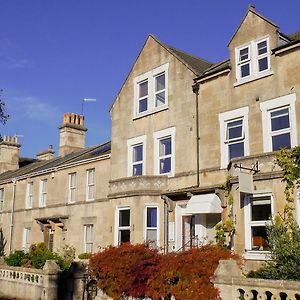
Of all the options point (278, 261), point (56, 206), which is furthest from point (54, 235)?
point (278, 261)

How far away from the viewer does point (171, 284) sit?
13.0m

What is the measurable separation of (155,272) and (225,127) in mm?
8472

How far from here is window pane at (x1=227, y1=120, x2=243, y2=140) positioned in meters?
19.5

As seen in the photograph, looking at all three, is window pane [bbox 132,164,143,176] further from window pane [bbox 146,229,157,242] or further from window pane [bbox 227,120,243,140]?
window pane [bbox 227,120,243,140]

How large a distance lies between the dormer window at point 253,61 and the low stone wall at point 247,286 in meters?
10.1

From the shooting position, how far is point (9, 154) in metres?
44.1

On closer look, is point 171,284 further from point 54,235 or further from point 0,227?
point 0,227

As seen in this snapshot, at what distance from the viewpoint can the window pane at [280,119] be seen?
17.8 m

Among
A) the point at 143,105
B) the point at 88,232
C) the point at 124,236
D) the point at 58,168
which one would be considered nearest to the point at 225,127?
the point at 143,105

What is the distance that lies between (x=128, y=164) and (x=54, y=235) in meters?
9.73

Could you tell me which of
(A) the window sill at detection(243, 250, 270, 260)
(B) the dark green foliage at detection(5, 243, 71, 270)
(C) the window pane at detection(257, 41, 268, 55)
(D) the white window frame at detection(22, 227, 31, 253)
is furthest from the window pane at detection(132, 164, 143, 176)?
(D) the white window frame at detection(22, 227, 31, 253)

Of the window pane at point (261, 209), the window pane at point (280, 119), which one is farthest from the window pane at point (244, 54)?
the window pane at point (261, 209)

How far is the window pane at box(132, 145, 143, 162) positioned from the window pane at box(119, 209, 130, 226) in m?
3.02

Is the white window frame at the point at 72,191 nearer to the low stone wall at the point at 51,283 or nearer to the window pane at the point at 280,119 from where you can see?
the low stone wall at the point at 51,283
